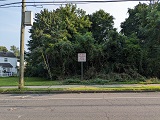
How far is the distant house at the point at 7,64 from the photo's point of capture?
247 feet

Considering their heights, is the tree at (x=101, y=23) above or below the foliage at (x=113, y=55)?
above

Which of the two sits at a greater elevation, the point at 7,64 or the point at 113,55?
the point at 7,64

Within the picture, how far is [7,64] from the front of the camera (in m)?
78.9

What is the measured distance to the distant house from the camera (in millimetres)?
75275

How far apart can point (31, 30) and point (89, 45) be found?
40513 millimetres

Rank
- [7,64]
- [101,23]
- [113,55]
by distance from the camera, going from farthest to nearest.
Result: [7,64] → [101,23] → [113,55]

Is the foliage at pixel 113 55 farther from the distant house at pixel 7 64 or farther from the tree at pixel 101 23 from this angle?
the distant house at pixel 7 64

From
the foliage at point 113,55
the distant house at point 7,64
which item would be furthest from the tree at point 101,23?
the distant house at point 7,64

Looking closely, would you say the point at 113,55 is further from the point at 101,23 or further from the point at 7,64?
the point at 7,64

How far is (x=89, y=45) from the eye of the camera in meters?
25.0

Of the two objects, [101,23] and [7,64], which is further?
[7,64]

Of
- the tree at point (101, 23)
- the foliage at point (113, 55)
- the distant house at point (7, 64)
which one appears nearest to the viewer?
the foliage at point (113, 55)

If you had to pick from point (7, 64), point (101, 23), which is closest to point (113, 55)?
point (101, 23)

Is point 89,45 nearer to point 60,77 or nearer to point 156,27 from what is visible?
point 60,77
